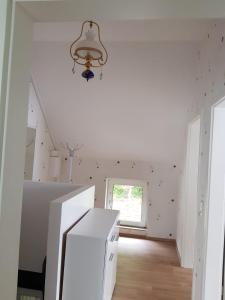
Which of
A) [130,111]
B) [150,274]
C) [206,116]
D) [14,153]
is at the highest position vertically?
[130,111]

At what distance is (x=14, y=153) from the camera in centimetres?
78

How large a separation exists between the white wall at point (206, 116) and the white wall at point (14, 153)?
127 centimetres

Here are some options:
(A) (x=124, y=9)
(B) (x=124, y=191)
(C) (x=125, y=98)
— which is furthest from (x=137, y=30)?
(B) (x=124, y=191)

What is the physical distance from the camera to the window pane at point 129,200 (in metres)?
4.59

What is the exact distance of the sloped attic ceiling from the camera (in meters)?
2.68

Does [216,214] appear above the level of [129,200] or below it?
above

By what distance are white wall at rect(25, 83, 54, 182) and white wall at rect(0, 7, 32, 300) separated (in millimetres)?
2694

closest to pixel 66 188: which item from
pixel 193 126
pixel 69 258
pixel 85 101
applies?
pixel 69 258

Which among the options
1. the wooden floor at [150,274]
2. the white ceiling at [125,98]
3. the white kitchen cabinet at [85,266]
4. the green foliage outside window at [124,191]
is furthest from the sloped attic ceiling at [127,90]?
the white kitchen cabinet at [85,266]

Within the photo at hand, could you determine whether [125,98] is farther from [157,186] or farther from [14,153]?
[14,153]

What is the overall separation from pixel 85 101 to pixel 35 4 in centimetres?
278

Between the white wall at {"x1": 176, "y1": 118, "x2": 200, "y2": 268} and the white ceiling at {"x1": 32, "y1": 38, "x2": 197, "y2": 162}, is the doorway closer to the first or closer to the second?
the white ceiling at {"x1": 32, "y1": 38, "x2": 197, "y2": 162}

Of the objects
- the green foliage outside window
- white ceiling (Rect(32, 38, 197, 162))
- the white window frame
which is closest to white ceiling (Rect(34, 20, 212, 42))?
white ceiling (Rect(32, 38, 197, 162))

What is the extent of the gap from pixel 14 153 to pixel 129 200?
13.1 feet
